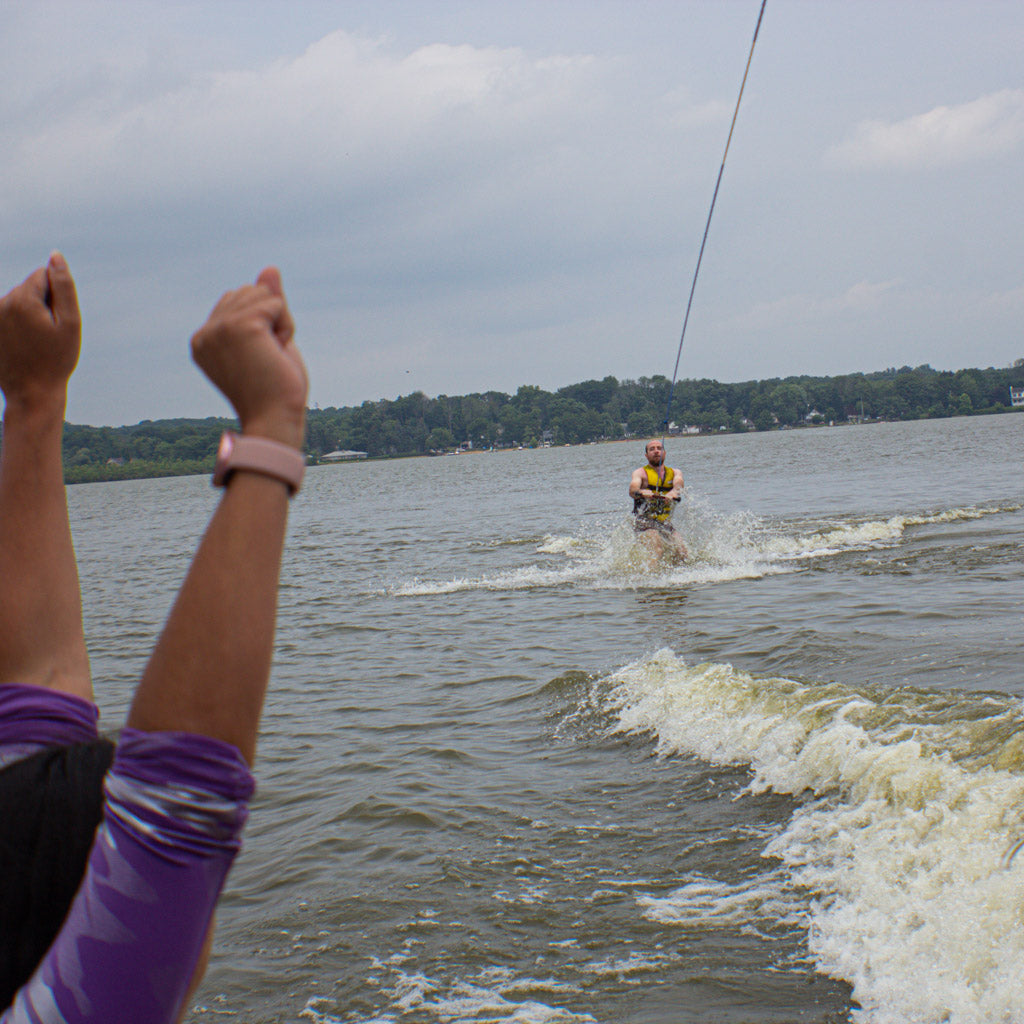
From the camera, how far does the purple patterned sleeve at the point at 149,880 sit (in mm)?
853

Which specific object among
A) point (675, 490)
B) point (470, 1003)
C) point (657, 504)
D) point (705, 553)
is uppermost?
point (675, 490)

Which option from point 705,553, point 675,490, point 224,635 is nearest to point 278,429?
point 224,635

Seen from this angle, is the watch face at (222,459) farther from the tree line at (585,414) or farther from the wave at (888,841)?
the tree line at (585,414)

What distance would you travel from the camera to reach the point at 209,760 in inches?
33.6

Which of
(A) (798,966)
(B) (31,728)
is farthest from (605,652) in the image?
(B) (31,728)

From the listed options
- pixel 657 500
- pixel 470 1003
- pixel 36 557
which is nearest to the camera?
pixel 36 557

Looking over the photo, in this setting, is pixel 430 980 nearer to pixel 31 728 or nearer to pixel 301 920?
→ pixel 301 920

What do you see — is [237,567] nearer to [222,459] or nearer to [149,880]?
[222,459]

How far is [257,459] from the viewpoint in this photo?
2.88 ft

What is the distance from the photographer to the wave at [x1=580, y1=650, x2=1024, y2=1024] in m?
3.25

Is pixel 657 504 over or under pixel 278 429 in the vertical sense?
under

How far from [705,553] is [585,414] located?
128 m

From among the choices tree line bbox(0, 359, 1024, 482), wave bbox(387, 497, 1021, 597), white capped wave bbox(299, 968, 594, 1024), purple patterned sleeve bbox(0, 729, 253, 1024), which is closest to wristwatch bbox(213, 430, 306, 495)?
purple patterned sleeve bbox(0, 729, 253, 1024)

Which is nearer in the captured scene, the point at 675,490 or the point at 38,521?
the point at 38,521
